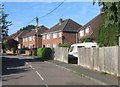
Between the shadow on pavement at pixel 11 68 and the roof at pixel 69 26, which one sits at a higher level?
the roof at pixel 69 26

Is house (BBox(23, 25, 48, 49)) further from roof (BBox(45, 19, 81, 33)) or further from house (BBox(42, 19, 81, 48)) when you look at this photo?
roof (BBox(45, 19, 81, 33))

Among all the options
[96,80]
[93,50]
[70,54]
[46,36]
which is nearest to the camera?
[96,80]

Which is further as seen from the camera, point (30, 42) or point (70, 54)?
point (30, 42)

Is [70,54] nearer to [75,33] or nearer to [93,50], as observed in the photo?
[93,50]

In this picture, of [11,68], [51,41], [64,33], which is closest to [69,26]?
[64,33]

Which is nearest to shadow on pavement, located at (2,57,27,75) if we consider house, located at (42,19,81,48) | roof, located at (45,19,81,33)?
house, located at (42,19,81,48)

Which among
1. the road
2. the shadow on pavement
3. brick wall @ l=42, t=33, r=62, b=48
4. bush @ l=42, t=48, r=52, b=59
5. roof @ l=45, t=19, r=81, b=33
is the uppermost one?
roof @ l=45, t=19, r=81, b=33

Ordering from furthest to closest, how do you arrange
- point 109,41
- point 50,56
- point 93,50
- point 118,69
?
point 50,56, point 109,41, point 93,50, point 118,69

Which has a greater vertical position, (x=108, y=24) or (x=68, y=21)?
(x=68, y=21)

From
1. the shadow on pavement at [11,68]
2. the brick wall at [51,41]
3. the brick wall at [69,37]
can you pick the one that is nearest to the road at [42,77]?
the shadow on pavement at [11,68]

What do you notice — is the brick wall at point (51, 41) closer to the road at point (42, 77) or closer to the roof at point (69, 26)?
the roof at point (69, 26)

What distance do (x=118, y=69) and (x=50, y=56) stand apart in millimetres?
33097

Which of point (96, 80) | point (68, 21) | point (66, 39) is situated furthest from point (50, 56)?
point (96, 80)

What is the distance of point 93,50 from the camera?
26141mm
